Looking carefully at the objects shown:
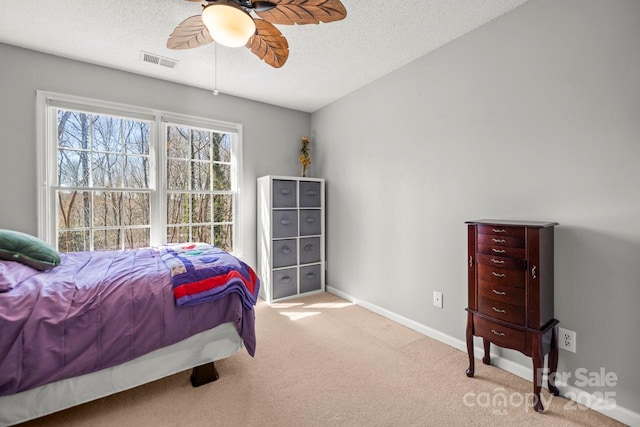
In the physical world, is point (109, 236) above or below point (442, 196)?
below

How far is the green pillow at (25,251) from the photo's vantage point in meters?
1.83

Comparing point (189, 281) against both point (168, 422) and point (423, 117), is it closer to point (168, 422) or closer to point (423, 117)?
point (168, 422)

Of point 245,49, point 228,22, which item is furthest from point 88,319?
point 245,49

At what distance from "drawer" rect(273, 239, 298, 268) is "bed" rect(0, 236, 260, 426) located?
4.37 feet

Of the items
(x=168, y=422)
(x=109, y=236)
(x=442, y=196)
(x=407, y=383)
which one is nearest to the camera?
(x=168, y=422)

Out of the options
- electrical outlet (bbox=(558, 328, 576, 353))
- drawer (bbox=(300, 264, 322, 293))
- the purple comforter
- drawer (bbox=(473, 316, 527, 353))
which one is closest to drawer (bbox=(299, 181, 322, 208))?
drawer (bbox=(300, 264, 322, 293))

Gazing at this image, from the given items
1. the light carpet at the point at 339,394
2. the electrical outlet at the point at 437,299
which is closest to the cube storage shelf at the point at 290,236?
the light carpet at the point at 339,394

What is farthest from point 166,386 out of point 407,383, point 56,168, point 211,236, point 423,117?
point 423,117

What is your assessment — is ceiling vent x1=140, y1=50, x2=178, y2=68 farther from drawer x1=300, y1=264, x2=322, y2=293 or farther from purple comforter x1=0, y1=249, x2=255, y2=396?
drawer x1=300, y1=264, x2=322, y2=293

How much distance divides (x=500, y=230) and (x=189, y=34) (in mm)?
2338

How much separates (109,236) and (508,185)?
3.61m

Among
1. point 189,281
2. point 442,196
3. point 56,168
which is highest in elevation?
point 56,168

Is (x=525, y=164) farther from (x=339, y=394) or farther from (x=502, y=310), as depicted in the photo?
(x=339, y=394)

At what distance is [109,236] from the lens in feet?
9.46
